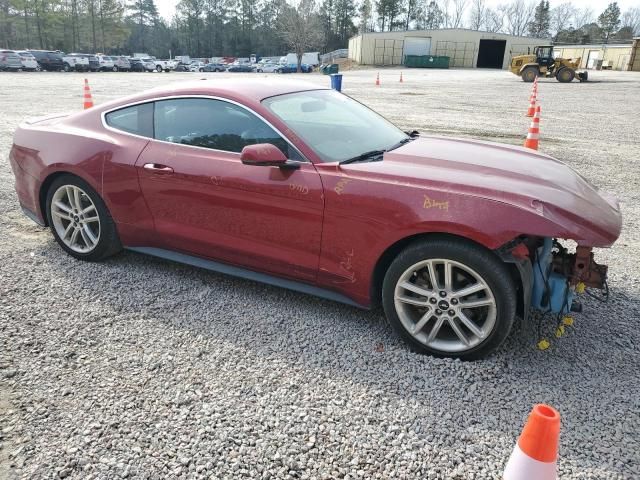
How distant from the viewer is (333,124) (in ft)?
12.0

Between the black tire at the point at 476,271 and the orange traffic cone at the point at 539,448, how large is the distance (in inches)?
38.4

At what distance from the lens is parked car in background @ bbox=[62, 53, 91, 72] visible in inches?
1708

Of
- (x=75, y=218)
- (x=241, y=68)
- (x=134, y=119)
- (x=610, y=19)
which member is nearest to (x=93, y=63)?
(x=241, y=68)

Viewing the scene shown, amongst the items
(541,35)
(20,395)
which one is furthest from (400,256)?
(541,35)

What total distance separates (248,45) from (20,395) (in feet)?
351

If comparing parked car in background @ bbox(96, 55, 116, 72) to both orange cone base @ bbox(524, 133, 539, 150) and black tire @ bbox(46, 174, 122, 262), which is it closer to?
orange cone base @ bbox(524, 133, 539, 150)

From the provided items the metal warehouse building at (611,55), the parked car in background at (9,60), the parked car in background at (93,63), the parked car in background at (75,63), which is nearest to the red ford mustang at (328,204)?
the parked car in background at (9,60)

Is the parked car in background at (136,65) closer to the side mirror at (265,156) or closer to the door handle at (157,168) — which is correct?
the door handle at (157,168)

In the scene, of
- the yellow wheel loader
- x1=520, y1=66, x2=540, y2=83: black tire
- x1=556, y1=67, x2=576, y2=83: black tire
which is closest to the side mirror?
the yellow wheel loader

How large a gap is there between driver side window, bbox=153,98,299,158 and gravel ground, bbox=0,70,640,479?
1087mm

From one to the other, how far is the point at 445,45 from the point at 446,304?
73.5 meters

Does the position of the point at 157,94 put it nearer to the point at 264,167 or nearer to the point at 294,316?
the point at 264,167

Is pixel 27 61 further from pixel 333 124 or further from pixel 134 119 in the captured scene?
pixel 333 124

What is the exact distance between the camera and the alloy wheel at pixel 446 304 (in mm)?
2730
